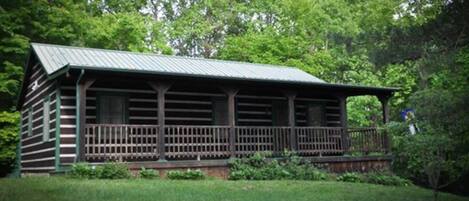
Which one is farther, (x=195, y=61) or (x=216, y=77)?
(x=195, y=61)

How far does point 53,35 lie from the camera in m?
29.4

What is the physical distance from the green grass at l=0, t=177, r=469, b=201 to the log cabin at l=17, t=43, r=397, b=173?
2.16 meters

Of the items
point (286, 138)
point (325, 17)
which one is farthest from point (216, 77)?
point (325, 17)

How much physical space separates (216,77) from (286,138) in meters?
5.01

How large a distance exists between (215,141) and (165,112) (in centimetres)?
225

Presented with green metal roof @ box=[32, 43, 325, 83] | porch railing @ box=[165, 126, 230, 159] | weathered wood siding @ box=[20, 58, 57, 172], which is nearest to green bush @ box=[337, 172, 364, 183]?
green metal roof @ box=[32, 43, 325, 83]

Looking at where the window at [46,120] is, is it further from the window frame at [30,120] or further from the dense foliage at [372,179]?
the dense foliage at [372,179]

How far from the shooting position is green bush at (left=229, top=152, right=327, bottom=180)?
1756 centimetres

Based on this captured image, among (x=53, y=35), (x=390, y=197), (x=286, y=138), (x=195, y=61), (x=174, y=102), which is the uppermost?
(x=53, y=35)

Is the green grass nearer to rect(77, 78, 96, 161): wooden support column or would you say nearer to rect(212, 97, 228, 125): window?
rect(77, 78, 96, 161): wooden support column

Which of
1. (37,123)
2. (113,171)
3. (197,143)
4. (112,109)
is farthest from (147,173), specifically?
(37,123)

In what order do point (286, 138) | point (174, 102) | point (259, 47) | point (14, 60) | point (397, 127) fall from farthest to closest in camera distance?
point (259, 47)
point (14, 60)
point (286, 138)
point (174, 102)
point (397, 127)

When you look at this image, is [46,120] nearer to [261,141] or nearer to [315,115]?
[261,141]

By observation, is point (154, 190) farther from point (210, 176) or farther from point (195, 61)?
point (195, 61)
